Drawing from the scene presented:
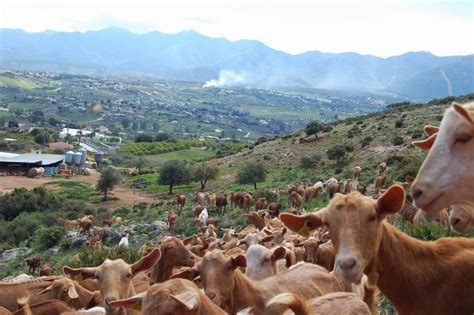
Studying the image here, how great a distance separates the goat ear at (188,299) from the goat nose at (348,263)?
1342mm

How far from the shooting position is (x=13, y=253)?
98.4ft

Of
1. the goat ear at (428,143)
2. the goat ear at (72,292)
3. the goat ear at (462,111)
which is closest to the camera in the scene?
the goat ear at (462,111)

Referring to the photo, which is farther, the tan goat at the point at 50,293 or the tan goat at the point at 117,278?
the tan goat at the point at 50,293

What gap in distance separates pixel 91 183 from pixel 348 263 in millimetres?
74140

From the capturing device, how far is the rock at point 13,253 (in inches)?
1150

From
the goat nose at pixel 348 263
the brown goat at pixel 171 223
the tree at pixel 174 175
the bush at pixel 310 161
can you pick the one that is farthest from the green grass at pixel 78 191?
the goat nose at pixel 348 263

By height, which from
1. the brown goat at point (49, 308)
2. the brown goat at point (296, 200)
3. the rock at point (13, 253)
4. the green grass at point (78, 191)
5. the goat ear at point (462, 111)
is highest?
the goat ear at point (462, 111)

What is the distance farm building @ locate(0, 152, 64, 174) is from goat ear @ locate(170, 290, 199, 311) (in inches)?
3180

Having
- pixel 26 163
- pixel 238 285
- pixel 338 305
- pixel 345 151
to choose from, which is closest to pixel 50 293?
pixel 238 285

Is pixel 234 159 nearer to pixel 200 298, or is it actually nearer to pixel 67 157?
pixel 67 157

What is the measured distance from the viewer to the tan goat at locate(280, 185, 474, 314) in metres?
5.41

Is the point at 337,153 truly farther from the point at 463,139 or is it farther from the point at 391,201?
the point at 463,139

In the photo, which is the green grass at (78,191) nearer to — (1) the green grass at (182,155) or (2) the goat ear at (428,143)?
(1) the green grass at (182,155)

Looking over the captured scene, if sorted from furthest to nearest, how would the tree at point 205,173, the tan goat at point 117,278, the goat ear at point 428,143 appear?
1. the tree at point 205,173
2. the tan goat at point 117,278
3. the goat ear at point 428,143
